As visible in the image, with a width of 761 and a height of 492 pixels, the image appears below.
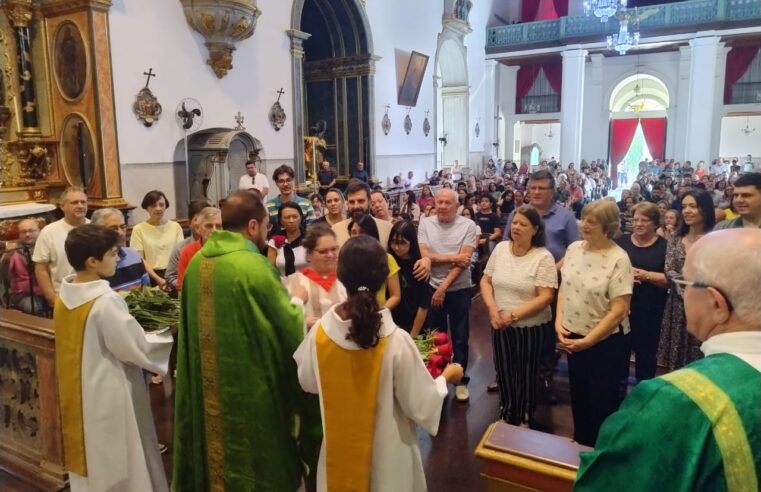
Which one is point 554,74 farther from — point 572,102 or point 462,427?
point 462,427

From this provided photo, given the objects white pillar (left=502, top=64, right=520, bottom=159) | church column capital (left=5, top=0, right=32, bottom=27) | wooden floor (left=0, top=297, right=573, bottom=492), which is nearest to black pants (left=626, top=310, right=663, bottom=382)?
wooden floor (left=0, top=297, right=573, bottom=492)

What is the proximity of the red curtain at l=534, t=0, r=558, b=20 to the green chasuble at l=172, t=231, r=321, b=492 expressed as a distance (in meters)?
21.5

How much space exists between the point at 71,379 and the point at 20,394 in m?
0.98

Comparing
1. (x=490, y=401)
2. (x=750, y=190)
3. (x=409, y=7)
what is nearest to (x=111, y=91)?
(x=490, y=401)

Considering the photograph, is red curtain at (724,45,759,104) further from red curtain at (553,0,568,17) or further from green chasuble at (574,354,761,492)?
green chasuble at (574,354,761,492)

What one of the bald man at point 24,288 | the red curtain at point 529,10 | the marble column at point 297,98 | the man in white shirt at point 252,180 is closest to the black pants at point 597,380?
the bald man at point 24,288

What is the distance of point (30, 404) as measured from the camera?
3205 millimetres

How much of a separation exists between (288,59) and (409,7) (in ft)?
18.4

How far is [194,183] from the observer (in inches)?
340

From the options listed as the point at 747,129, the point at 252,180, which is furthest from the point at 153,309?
the point at 747,129

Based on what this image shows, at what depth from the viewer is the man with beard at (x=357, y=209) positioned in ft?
12.4

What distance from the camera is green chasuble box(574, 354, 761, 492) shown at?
1.15 metres

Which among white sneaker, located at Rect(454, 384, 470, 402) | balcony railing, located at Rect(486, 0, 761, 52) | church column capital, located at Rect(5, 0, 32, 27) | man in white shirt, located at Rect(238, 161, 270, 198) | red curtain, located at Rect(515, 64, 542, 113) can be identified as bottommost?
white sneaker, located at Rect(454, 384, 470, 402)

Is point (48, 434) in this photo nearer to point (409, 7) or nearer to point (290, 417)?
point (290, 417)
